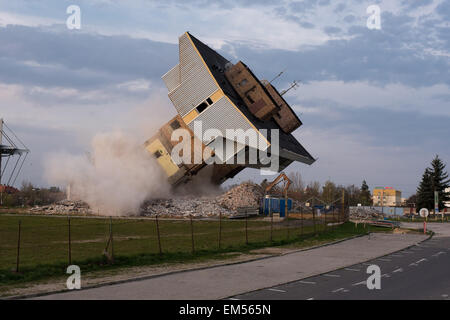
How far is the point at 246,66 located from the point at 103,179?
21.9 m

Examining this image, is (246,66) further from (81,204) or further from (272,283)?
(272,283)

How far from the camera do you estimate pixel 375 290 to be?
1371cm

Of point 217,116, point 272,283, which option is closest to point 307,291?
point 272,283

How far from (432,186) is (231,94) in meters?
69.2

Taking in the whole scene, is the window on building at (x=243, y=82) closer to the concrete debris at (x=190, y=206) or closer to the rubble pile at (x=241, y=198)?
the concrete debris at (x=190, y=206)

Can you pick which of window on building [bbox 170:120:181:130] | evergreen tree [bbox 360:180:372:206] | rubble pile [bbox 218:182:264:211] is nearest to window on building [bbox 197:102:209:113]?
window on building [bbox 170:120:181:130]

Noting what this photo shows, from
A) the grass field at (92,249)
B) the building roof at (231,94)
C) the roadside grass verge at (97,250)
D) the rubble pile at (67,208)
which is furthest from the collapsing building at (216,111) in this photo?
the grass field at (92,249)

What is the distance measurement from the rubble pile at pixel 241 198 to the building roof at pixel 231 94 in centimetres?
816

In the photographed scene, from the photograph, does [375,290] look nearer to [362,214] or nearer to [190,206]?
[190,206]

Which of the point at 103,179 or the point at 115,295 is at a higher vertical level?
the point at 103,179

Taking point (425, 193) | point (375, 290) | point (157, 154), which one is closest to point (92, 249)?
point (375, 290)

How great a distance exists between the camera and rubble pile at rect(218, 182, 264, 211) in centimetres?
6022
